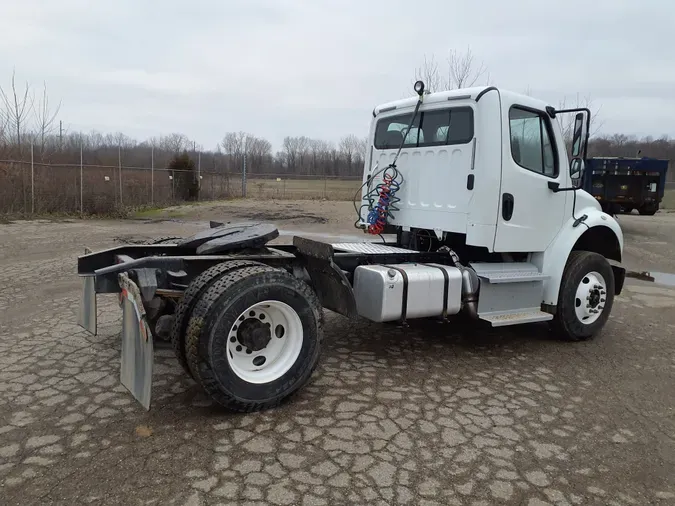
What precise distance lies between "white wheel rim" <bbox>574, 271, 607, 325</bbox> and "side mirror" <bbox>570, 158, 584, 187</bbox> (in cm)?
107

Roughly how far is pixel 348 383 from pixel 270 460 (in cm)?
143

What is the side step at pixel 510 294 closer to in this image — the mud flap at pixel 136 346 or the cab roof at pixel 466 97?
the cab roof at pixel 466 97

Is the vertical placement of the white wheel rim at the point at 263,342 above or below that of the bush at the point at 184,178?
below

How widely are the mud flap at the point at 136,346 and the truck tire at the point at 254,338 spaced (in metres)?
0.36

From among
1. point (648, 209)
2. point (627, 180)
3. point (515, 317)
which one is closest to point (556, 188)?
point (515, 317)

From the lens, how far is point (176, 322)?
4.00 m

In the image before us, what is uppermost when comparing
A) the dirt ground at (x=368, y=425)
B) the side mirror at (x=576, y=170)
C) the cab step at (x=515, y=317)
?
the side mirror at (x=576, y=170)

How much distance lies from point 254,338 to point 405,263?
6.64 feet

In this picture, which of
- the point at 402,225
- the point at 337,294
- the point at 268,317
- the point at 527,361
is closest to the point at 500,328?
the point at 527,361

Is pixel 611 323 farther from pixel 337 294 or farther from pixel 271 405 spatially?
pixel 271 405

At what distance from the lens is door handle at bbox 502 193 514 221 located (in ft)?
18.2

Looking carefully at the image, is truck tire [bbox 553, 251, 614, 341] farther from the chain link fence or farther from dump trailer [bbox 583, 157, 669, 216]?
the chain link fence

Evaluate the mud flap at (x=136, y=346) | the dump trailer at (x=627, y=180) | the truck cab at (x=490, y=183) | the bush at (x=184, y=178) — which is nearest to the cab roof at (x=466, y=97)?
the truck cab at (x=490, y=183)

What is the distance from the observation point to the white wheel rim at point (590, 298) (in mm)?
6125
